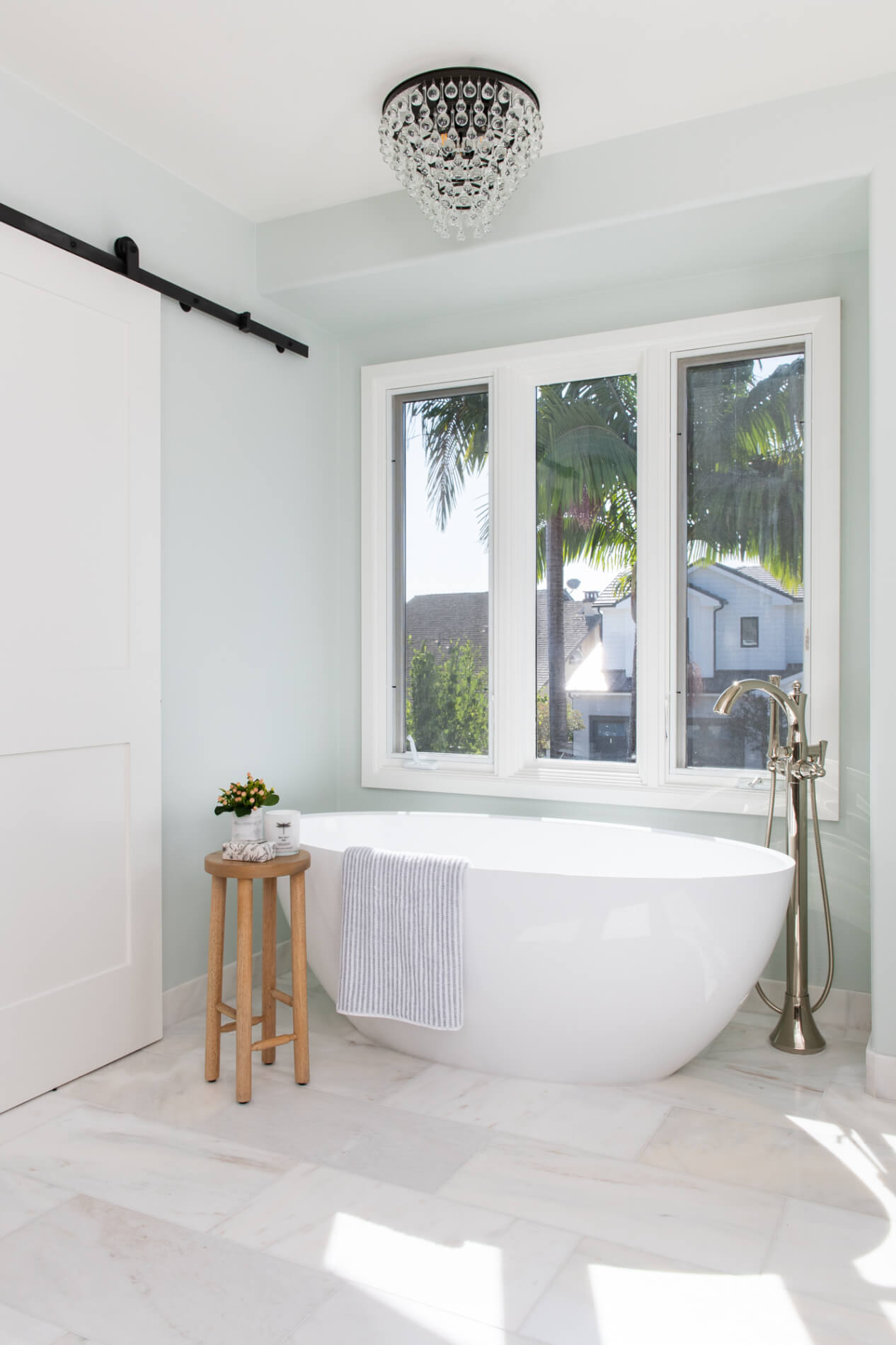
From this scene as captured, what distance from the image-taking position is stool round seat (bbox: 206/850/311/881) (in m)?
2.53

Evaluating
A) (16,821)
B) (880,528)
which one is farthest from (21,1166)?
(880,528)

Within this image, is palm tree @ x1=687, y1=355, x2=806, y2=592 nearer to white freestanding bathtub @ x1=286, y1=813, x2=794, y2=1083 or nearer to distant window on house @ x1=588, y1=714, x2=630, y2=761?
distant window on house @ x1=588, y1=714, x2=630, y2=761

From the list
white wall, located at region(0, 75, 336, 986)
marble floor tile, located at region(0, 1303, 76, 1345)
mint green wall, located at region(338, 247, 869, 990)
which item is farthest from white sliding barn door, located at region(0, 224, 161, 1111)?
mint green wall, located at region(338, 247, 869, 990)

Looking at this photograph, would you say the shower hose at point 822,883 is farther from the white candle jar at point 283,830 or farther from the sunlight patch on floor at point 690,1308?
the white candle jar at point 283,830

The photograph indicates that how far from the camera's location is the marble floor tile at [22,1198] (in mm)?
1919

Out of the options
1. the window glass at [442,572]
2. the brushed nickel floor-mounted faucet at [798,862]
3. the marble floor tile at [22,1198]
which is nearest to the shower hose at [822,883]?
the brushed nickel floor-mounted faucet at [798,862]

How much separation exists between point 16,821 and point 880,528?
238 centimetres

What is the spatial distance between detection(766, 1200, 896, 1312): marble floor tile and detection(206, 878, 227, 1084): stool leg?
4.82ft

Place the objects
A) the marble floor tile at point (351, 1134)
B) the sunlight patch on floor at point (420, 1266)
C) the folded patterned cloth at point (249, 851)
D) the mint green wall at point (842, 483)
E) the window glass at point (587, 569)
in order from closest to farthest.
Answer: the sunlight patch on floor at point (420, 1266) → the marble floor tile at point (351, 1134) → the folded patterned cloth at point (249, 851) → the mint green wall at point (842, 483) → the window glass at point (587, 569)

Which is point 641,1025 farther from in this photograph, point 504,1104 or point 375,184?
Result: point 375,184

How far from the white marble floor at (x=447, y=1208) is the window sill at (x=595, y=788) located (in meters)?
0.81

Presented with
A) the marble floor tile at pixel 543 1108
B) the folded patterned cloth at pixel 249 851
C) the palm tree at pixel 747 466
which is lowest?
the marble floor tile at pixel 543 1108

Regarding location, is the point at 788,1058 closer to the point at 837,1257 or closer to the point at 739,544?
the point at 837,1257

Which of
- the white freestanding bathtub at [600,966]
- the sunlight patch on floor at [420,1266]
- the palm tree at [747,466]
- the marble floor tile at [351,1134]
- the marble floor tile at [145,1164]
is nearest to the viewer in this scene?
the sunlight patch on floor at [420,1266]
